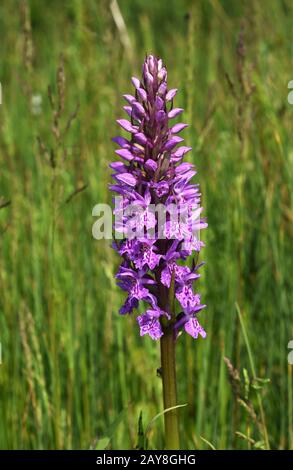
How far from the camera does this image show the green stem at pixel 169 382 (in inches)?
68.9

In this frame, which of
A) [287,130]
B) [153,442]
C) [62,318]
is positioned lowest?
[153,442]

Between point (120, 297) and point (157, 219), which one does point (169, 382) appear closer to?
point (157, 219)

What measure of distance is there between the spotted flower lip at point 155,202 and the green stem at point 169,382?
3 centimetres

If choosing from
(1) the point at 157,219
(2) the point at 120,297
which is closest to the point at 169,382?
(1) the point at 157,219

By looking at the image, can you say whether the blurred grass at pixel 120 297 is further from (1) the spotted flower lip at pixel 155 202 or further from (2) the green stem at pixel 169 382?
(1) the spotted flower lip at pixel 155 202

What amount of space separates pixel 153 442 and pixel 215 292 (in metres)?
0.93

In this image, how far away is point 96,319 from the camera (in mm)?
3361

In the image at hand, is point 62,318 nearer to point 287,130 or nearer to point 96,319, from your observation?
point 96,319

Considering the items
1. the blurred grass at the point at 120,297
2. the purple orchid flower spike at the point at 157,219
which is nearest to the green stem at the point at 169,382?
the purple orchid flower spike at the point at 157,219

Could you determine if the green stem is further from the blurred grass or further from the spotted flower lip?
the blurred grass

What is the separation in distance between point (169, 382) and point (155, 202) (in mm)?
444

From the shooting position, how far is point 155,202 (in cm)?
173
